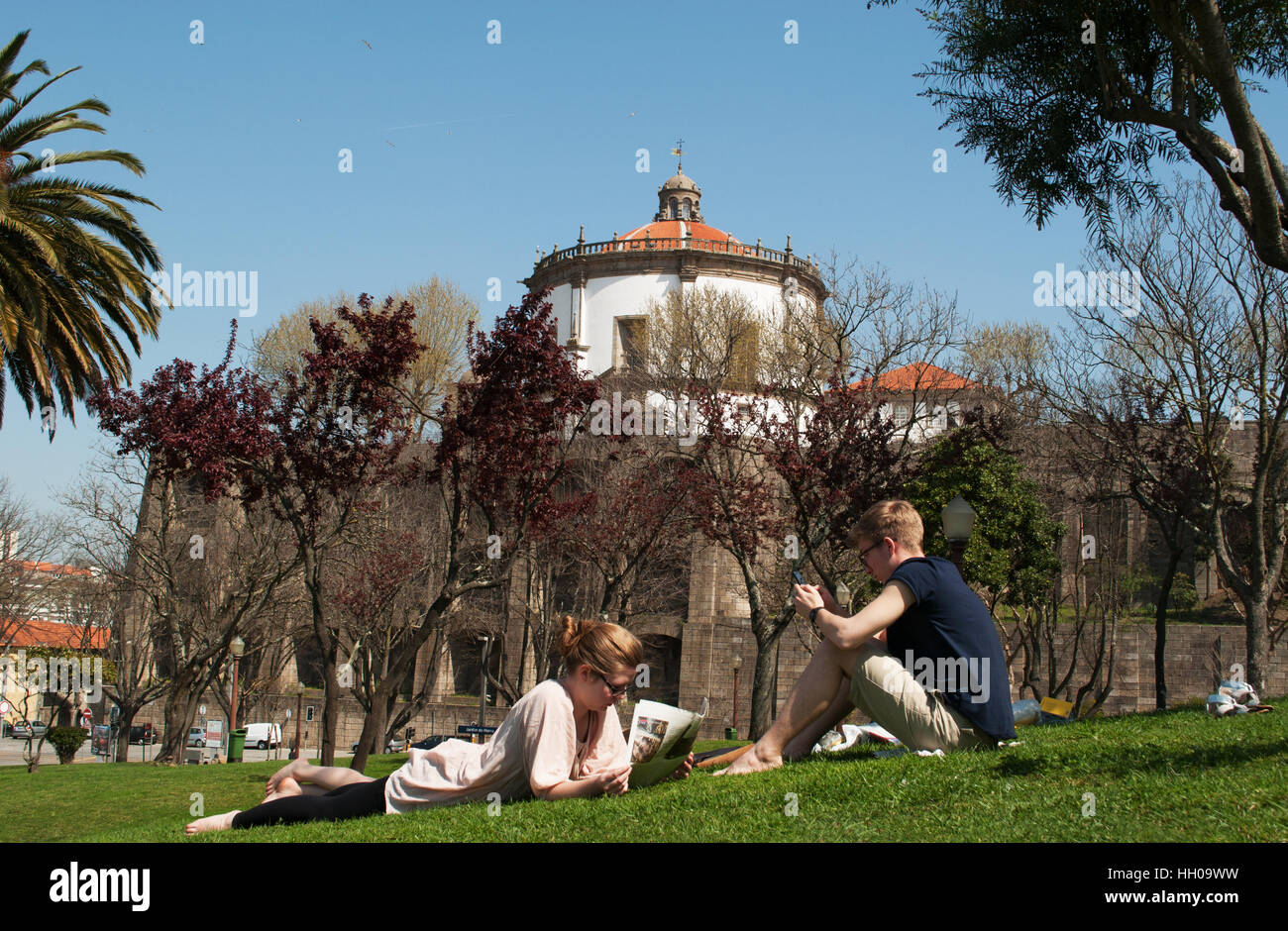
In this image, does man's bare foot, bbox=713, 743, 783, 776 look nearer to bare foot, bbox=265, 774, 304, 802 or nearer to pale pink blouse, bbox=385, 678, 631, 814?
pale pink blouse, bbox=385, 678, 631, 814

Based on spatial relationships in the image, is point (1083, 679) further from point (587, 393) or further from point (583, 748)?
point (583, 748)

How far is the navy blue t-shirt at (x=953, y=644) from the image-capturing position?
19.1ft

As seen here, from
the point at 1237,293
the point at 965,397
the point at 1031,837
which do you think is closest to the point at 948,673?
the point at 1031,837

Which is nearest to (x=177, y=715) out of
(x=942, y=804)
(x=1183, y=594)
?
(x=942, y=804)

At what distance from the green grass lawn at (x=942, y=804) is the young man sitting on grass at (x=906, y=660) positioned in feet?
0.71

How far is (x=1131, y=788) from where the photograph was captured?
196 inches

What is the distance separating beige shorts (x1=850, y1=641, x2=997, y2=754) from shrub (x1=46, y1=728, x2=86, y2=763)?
68.2ft

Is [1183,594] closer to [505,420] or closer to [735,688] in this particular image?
[735,688]

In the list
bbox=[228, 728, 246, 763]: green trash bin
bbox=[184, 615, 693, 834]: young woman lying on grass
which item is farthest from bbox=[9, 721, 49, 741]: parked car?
bbox=[184, 615, 693, 834]: young woman lying on grass

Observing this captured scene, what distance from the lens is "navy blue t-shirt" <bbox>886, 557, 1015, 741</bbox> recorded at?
5824mm

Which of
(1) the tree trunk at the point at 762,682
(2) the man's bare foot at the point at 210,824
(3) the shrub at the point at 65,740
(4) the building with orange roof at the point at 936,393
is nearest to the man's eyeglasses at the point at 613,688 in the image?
(2) the man's bare foot at the point at 210,824

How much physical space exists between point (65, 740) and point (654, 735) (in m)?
20.4

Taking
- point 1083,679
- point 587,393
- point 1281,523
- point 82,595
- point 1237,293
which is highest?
point 1237,293

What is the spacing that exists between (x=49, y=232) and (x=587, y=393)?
8591 mm
